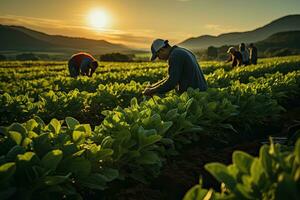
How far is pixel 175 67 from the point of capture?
20.5 feet

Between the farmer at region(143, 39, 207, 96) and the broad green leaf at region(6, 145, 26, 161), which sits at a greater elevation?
the farmer at region(143, 39, 207, 96)

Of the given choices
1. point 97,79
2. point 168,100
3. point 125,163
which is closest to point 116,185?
point 125,163

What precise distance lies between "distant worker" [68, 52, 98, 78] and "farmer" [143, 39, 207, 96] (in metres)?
6.69

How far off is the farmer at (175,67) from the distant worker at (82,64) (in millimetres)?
6690

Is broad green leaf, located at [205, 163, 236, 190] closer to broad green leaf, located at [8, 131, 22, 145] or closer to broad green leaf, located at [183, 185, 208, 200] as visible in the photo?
broad green leaf, located at [183, 185, 208, 200]

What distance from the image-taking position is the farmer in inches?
245

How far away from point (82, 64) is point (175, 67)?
722 centimetres

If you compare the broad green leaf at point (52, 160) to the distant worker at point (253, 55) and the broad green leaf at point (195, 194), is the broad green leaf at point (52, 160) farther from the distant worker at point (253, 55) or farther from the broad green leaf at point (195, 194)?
the distant worker at point (253, 55)

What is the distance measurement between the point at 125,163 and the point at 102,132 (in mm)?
522

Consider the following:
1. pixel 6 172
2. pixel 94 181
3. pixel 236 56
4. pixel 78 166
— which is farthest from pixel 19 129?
pixel 236 56

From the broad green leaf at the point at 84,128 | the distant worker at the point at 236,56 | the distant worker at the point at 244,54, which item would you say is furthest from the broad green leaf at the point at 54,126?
the distant worker at the point at 244,54

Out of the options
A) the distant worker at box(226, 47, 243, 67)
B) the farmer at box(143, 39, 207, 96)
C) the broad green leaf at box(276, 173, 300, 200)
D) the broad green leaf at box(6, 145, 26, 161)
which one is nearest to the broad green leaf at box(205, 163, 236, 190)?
the broad green leaf at box(276, 173, 300, 200)

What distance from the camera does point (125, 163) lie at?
12.4 feet

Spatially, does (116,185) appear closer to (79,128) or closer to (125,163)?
(125,163)
